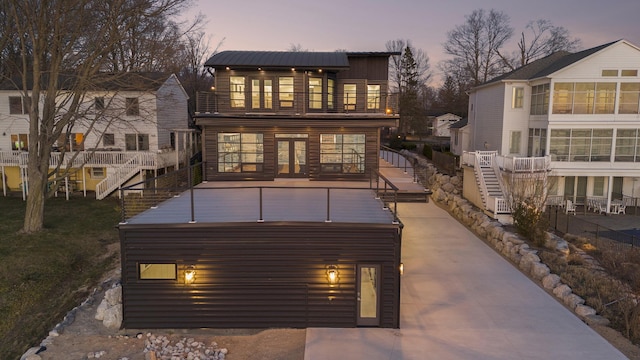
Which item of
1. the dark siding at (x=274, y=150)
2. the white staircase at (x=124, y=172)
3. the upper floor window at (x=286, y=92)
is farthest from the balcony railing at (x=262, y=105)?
the white staircase at (x=124, y=172)

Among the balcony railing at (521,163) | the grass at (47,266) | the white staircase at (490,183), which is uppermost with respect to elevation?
the balcony railing at (521,163)

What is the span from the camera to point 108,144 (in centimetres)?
2883

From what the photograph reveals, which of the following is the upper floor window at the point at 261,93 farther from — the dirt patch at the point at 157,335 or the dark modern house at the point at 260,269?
the dirt patch at the point at 157,335

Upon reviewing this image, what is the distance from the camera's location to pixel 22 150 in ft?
95.0

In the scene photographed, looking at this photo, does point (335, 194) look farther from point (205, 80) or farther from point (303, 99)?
point (205, 80)

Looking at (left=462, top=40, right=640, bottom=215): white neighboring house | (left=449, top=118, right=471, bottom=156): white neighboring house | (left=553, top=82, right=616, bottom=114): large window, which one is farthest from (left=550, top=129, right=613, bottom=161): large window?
(left=449, top=118, right=471, bottom=156): white neighboring house

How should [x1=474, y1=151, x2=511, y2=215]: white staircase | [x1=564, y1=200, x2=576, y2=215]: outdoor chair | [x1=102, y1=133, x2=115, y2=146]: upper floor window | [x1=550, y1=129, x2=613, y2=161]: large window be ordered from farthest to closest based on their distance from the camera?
[x1=102, y1=133, x2=115, y2=146]: upper floor window < [x1=550, y1=129, x2=613, y2=161]: large window < [x1=564, y1=200, x2=576, y2=215]: outdoor chair < [x1=474, y1=151, x2=511, y2=215]: white staircase

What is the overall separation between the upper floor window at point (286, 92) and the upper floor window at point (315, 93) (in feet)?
2.98

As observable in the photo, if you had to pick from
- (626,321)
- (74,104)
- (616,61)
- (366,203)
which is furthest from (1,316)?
(616,61)

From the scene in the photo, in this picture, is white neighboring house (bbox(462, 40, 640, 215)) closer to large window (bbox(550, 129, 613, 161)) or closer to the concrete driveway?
large window (bbox(550, 129, 613, 161))

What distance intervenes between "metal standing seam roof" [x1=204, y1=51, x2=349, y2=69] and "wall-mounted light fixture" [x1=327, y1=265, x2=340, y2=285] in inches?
434

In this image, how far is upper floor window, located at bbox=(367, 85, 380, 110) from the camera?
21.5 metres

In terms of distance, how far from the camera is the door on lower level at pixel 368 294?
10.9m

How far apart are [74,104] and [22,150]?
44.1 feet
